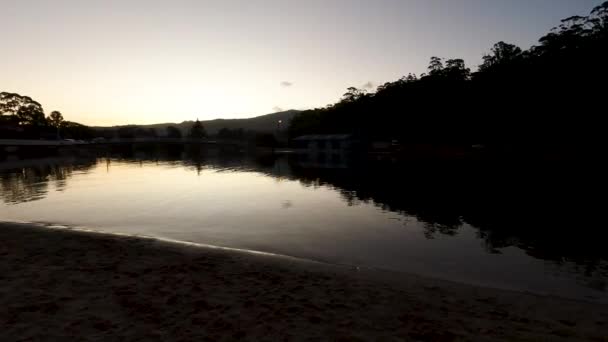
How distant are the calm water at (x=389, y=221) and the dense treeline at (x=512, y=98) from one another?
40.4m

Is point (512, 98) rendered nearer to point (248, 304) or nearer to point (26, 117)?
point (248, 304)

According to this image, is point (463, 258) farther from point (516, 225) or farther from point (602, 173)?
point (602, 173)

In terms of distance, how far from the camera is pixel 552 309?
7.79 meters

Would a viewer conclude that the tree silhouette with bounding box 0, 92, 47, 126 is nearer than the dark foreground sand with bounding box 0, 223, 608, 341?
No

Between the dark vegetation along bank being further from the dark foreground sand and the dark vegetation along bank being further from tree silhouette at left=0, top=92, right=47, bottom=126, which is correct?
the dark foreground sand

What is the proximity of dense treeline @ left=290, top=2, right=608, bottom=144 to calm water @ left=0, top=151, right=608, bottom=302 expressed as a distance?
40445mm

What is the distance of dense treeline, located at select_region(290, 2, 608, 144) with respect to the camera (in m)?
63.0

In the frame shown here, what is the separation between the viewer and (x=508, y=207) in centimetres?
2294

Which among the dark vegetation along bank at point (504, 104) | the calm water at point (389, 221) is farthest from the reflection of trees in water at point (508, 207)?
the dark vegetation along bank at point (504, 104)

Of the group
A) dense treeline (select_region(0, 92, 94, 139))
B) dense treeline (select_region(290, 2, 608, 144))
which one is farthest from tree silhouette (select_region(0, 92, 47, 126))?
dense treeline (select_region(290, 2, 608, 144))

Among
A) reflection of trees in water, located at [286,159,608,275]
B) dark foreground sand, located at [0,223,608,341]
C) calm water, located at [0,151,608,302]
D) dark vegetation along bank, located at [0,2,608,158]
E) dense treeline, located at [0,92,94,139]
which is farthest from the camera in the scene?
dense treeline, located at [0,92,94,139]

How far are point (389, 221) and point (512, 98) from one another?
72513 mm

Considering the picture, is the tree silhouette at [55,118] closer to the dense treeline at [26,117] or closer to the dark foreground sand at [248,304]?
the dense treeline at [26,117]

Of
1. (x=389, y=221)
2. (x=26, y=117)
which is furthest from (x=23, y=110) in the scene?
(x=389, y=221)
